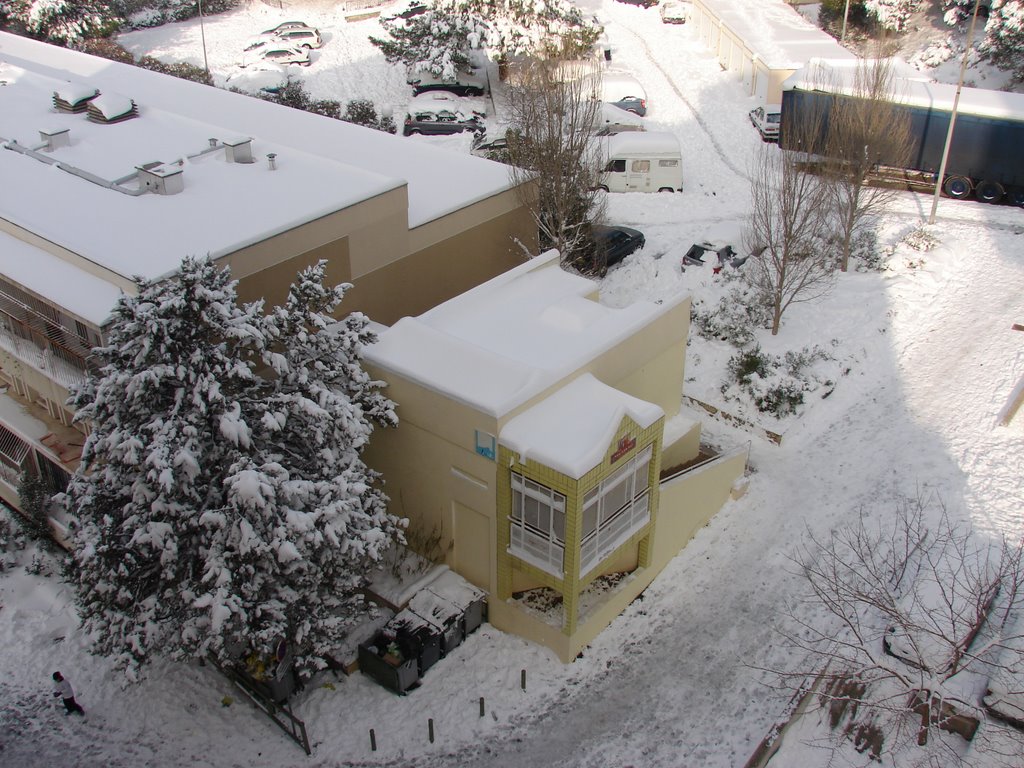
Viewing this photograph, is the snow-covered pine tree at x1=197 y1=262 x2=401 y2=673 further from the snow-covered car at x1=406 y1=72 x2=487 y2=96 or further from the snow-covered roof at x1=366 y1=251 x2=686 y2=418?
the snow-covered car at x1=406 y1=72 x2=487 y2=96

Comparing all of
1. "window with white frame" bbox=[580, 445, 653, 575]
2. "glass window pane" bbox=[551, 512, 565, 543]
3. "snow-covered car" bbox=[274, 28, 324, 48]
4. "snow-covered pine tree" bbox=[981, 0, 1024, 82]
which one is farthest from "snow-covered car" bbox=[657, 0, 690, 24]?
"glass window pane" bbox=[551, 512, 565, 543]

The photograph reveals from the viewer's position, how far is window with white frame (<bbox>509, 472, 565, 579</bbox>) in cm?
1844

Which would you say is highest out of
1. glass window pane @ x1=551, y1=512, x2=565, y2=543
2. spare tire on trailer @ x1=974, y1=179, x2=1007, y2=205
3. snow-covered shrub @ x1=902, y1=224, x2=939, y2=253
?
spare tire on trailer @ x1=974, y1=179, x2=1007, y2=205

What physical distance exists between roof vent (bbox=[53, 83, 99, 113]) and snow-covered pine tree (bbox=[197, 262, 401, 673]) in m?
15.8

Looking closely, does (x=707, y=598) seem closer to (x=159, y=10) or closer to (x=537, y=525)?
(x=537, y=525)

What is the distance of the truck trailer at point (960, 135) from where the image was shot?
34.8 metres

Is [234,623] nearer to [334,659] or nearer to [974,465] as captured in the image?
[334,659]

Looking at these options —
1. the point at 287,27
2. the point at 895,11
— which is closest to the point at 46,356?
the point at 287,27

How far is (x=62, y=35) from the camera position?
51.9 meters

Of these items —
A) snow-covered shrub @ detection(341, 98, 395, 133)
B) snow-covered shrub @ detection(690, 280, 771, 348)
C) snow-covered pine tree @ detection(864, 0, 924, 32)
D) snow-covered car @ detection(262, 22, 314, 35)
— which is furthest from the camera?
snow-covered car @ detection(262, 22, 314, 35)

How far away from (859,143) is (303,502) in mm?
21695

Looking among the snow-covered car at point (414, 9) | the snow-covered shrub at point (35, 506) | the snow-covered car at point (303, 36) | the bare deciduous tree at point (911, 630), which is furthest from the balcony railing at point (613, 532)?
the snow-covered car at point (303, 36)

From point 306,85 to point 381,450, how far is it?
33.8 metres

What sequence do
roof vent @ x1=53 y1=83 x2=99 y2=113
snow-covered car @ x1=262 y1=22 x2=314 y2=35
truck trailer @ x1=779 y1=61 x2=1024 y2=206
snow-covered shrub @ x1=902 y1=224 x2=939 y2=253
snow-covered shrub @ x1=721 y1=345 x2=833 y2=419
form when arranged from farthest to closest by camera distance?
snow-covered car @ x1=262 y1=22 x2=314 y2=35, truck trailer @ x1=779 y1=61 x2=1024 y2=206, snow-covered shrub @ x1=902 y1=224 x2=939 y2=253, roof vent @ x1=53 y1=83 x2=99 y2=113, snow-covered shrub @ x1=721 y1=345 x2=833 y2=419
